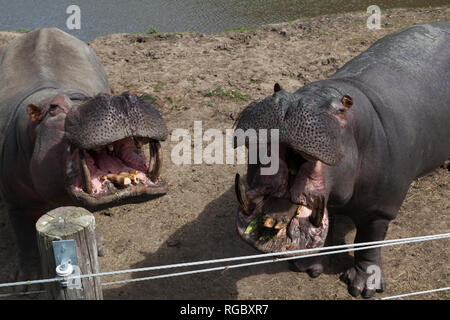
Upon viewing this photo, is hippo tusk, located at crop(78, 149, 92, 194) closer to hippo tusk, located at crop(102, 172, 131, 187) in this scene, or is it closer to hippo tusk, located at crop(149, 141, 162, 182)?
hippo tusk, located at crop(102, 172, 131, 187)

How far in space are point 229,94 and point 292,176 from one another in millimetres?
3890

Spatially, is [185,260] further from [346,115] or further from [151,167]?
[346,115]

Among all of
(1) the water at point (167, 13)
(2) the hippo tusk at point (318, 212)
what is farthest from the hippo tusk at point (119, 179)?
(1) the water at point (167, 13)

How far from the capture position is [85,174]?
2871 millimetres

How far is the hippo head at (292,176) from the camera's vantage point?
8.75 ft

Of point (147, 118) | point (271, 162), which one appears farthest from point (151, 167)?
point (271, 162)

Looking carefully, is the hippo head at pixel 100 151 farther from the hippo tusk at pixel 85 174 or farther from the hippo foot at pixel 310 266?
the hippo foot at pixel 310 266

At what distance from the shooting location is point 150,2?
12.6 metres

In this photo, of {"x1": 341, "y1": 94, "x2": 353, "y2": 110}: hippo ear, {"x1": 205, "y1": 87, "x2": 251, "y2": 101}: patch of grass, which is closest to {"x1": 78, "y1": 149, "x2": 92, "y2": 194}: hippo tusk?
{"x1": 341, "y1": 94, "x2": 353, "y2": 110}: hippo ear

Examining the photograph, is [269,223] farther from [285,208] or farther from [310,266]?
[310,266]

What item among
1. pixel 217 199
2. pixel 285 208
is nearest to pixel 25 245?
pixel 217 199

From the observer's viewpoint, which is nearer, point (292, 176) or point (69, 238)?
point (69, 238)

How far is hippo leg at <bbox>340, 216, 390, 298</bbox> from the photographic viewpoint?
3811 millimetres

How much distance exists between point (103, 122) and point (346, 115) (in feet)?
4.81
